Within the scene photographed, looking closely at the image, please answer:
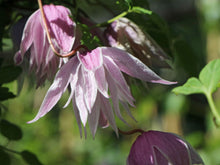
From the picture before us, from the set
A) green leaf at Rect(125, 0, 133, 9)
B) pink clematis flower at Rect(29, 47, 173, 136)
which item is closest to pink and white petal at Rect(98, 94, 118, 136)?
pink clematis flower at Rect(29, 47, 173, 136)

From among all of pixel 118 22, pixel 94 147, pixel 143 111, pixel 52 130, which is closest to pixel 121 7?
pixel 118 22

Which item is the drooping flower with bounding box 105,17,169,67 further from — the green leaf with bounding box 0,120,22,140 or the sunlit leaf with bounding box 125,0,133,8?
the green leaf with bounding box 0,120,22,140

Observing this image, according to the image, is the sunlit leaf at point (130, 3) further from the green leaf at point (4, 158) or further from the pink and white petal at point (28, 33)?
the green leaf at point (4, 158)

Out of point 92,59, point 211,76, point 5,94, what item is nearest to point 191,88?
point 211,76


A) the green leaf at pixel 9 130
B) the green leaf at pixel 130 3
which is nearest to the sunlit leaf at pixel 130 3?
the green leaf at pixel 130 3

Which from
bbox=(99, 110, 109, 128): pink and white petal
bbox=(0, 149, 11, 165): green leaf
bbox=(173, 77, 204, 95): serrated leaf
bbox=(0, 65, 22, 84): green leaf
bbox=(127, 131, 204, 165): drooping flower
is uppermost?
bbox=(0, 65, 22, 84): green leaf

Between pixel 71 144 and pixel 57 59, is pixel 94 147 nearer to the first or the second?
pixel 71 144

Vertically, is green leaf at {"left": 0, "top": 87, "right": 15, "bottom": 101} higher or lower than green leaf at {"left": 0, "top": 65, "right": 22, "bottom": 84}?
lower
